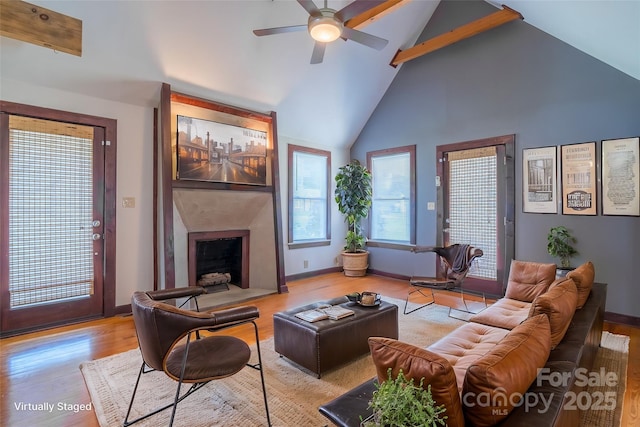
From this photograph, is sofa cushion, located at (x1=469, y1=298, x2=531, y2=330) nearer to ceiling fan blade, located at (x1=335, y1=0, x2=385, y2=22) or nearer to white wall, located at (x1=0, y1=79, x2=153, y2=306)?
ceiling fan blade, located at (x1=335, y1=0, x2=385, y2=22)

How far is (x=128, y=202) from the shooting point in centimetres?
400

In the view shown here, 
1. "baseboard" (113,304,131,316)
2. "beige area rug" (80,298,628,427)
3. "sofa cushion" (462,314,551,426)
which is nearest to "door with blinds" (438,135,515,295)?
"beige area rug" (80,298,628,427)

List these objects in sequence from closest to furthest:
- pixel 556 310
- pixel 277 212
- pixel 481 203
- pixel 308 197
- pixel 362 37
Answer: pixel 556 310 → pixel 362 37 → pixel 481 203 → pixel 277 212 → pixel 308 197

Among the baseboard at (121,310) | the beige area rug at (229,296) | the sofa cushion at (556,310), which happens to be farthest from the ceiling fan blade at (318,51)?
the baseboard at (121,310)

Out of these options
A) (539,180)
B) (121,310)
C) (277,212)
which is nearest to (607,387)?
(539,180)

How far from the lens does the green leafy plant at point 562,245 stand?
3.91 metres

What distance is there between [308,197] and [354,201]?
2.87 feet

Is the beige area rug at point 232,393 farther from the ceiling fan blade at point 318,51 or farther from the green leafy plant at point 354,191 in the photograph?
the green leafy plant at point 354,191

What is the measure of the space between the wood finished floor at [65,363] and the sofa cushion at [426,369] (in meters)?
1.83

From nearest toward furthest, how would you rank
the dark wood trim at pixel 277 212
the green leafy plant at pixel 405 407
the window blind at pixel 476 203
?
the green leafy plant at pixel 405 407 < the window blind at pixel 476 203 < the dark wood trim at pixel 277 212

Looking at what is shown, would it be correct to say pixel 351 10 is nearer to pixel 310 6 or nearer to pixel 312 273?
pixel 310 6

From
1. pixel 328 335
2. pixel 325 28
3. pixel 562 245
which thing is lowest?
pixel 328 335

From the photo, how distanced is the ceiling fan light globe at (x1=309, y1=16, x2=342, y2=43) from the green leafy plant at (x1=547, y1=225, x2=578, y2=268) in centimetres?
354

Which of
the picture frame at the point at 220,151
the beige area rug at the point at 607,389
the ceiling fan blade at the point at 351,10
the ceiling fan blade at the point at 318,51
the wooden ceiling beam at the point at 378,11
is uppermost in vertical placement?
the wooden ceiling beam at the point at 378,11
